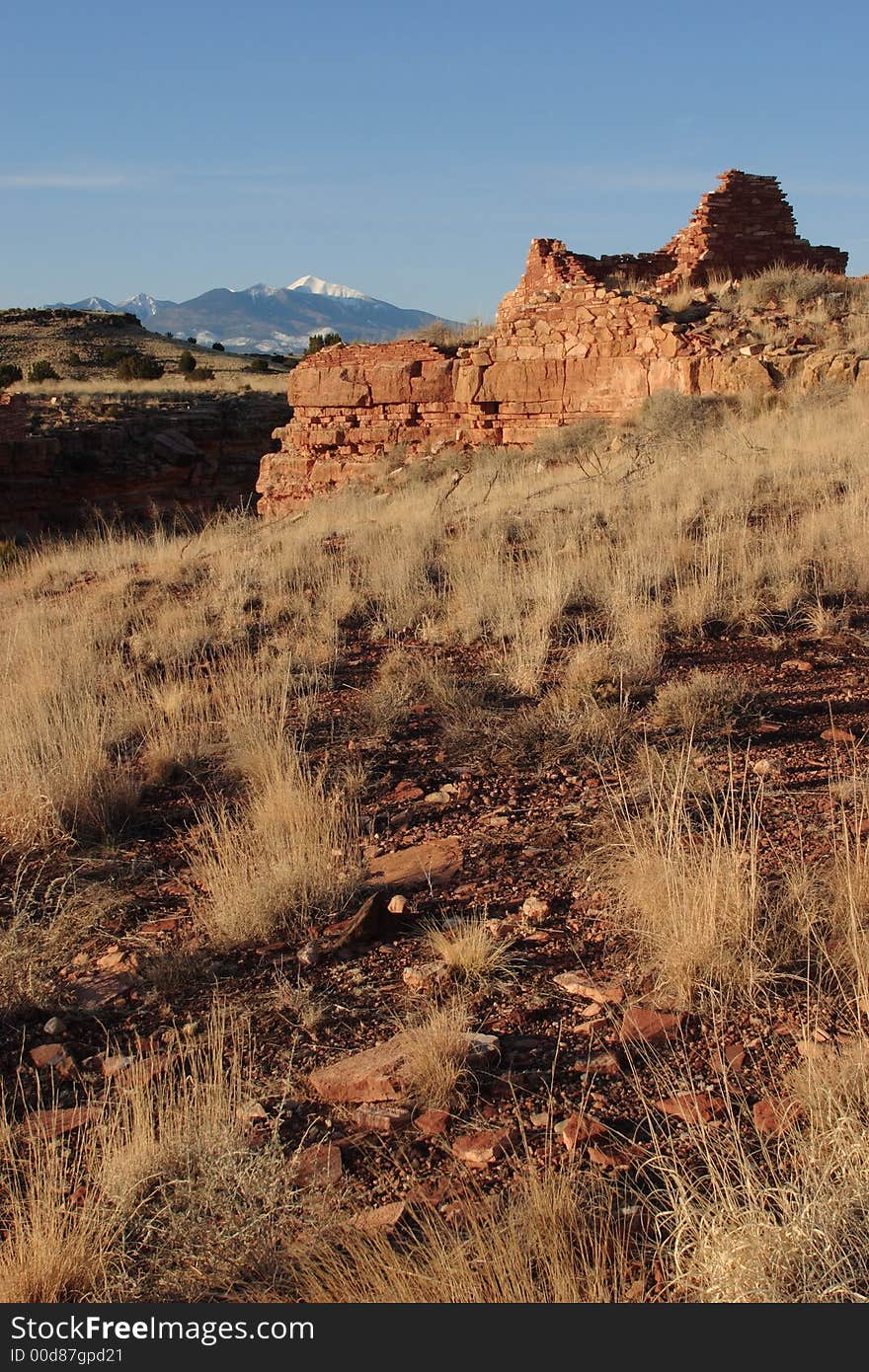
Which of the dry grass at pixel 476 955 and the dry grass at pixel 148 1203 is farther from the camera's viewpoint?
the dry grass at pixel 476 955

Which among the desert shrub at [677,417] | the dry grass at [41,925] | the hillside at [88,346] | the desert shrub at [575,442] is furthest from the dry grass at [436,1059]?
the hillside at [88,346]

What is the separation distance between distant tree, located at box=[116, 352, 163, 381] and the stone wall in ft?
23.0

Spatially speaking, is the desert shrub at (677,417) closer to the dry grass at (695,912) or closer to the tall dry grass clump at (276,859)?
the tall dry grass clump at (276,859)

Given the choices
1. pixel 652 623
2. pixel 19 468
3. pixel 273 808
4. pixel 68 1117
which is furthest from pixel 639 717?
pixel 19 468

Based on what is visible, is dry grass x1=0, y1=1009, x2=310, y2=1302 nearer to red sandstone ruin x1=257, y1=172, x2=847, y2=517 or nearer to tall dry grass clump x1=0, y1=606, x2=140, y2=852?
tall dry grass clump x1=0, y1=606, x2=140, y2=852

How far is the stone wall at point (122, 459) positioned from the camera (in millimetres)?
26797

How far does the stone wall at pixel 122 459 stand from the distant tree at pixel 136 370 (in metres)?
7.01

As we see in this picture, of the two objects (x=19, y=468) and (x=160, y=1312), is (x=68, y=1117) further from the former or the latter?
(x=19, y=468)

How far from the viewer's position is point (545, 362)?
1709cm

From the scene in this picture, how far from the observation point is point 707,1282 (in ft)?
6.64

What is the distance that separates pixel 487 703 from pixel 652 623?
1275 millimetres

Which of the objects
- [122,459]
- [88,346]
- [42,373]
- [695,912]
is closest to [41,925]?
[695,912]

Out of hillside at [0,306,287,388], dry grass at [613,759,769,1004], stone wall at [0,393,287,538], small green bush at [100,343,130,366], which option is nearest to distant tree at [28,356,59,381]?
hillside at [0,306,287,388]

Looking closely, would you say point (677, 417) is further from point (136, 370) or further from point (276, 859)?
point (136, 370)
